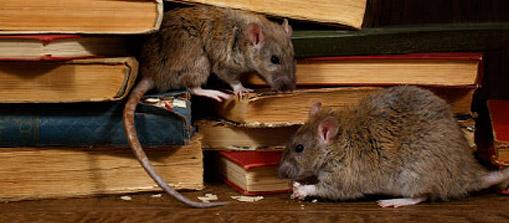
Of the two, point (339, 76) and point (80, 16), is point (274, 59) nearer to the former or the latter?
point (339, 76)

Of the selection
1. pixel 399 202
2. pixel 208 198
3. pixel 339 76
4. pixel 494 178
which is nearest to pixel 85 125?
pixel 208 198

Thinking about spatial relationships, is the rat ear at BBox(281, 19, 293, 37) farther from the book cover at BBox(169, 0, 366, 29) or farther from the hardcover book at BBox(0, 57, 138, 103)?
the hardcover book at BBox(0, 57, 138, 103)

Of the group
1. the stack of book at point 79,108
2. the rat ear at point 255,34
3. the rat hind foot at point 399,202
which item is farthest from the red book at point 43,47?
the rat hind foot at point 399,202

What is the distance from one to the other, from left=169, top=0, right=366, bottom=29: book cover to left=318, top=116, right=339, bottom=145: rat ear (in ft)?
0.86

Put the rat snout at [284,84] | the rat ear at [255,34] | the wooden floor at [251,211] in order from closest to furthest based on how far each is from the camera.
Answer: the wooden floor at [251,211], the rat snout at [284,84], the rat ear at [255,34]

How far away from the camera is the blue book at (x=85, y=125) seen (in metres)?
1.81

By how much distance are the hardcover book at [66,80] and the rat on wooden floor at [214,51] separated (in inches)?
6.3

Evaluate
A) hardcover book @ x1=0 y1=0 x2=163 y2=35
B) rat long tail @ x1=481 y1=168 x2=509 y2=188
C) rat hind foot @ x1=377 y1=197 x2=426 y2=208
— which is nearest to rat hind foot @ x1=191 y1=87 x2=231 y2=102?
hardcover book @ x1=0 y1=0 x2=163 y2=35

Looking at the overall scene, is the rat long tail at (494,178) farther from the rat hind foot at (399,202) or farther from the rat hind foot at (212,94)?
the rat hind foot at (212,94)

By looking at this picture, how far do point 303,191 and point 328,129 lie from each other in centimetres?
15

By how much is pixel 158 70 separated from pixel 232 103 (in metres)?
0.20

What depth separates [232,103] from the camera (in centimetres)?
195

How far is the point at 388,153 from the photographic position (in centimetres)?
179

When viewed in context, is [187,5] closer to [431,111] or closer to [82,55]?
[82,55]
